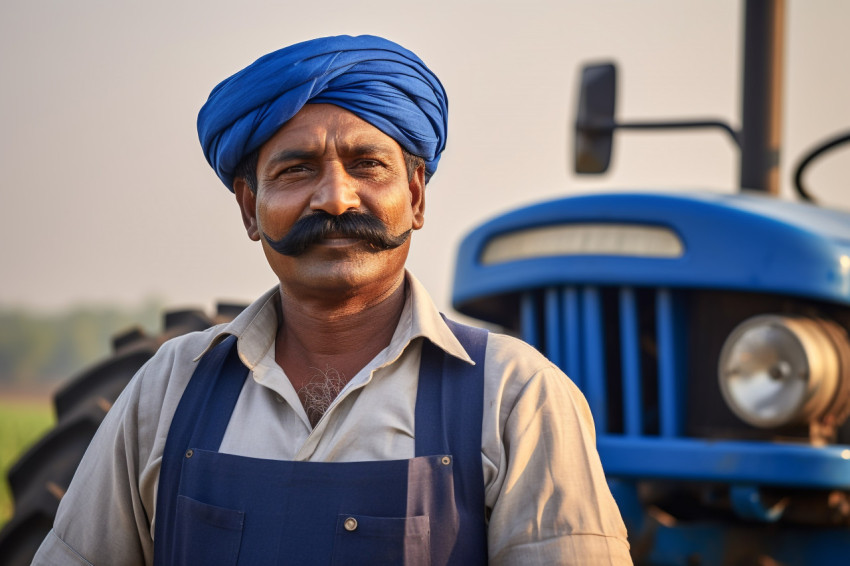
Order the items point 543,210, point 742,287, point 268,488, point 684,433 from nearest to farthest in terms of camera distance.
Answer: point 268,488 → point 742,287 → point 684,433 → point 543,210

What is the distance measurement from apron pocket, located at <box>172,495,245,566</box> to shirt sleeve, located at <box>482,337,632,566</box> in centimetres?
43

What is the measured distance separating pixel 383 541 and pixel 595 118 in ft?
7.86

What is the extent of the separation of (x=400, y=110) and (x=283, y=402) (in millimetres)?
583

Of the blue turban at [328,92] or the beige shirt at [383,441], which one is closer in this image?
the beige shirt at [383,441]

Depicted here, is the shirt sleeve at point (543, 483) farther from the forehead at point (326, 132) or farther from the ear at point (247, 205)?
the ear at point (247, 205)

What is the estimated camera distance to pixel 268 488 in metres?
1.93

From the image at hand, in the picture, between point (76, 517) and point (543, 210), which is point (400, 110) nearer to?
point (76, 517)

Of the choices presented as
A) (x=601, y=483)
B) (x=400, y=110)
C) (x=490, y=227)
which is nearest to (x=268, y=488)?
(x=601, y=483)

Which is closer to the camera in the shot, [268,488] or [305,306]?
[268,488]

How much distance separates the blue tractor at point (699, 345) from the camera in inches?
127

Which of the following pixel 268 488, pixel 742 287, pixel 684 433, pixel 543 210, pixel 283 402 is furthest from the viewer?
pixel 543 210

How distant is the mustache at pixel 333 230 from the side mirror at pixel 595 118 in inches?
77.6

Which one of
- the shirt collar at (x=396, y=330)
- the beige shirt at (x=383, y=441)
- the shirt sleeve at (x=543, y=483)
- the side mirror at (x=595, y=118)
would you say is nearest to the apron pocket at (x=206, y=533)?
the beige shirt at (x=383, y=441)

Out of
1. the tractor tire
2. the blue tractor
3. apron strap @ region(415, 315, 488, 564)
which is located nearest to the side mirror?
the blue tractor
